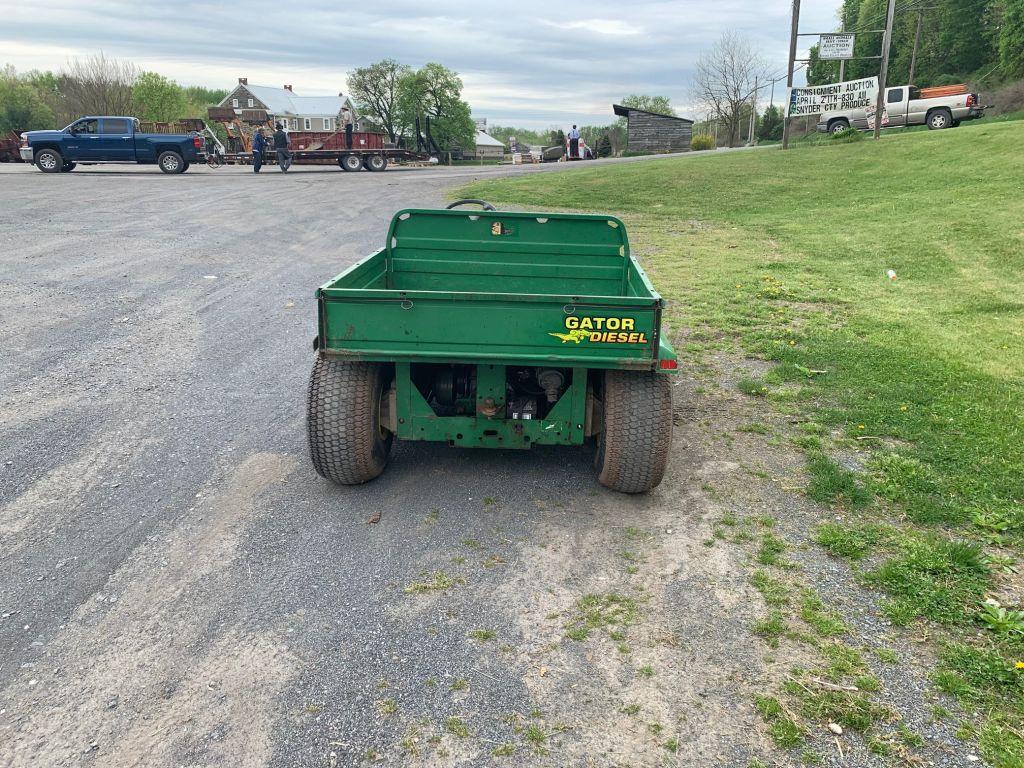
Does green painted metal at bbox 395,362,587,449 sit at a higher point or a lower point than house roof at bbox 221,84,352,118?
lower

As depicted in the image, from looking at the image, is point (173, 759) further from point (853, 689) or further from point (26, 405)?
point (26, 405)

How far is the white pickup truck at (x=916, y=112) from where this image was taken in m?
28.0

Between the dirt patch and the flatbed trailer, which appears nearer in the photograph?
the dirt patch

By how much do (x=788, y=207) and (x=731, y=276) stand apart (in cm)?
754

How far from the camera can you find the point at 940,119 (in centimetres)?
2803

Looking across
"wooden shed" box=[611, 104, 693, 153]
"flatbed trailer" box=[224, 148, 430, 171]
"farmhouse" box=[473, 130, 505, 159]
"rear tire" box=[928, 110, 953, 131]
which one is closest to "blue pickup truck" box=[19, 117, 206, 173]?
"flatbed trailer" box=[224, 148, 430, 171]

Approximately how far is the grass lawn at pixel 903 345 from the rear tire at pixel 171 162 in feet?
41.8

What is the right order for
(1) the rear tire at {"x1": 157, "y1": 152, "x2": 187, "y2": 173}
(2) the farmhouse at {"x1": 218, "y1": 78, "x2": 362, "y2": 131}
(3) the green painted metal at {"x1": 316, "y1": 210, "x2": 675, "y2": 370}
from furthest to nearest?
(2) the farmhouse at {"x1": 218, "y1": 78, "x2": 362, "y2": 131}, (1) the rear tire at {"x1": 157, "y1": 152, "x2": 187, "y2": 173}, (3) the green painted metal at {"x1": 316, "y1": 210, "x2": 675, "y2": 370}

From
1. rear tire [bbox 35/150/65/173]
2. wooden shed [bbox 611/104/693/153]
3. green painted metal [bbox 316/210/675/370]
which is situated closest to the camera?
green painted metal [bbox 316/210/675/370]

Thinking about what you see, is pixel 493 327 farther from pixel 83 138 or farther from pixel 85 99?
pixel 85 99

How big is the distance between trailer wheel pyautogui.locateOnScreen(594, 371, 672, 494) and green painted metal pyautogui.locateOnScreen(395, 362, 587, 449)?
0.20 m

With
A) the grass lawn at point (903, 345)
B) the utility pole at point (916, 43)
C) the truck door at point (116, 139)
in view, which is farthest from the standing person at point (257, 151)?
the utility pole at point (916, 43)

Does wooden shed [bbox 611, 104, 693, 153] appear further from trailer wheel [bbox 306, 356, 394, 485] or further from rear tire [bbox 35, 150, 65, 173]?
trailer wheel [bbox 306, 356, 394, 485]

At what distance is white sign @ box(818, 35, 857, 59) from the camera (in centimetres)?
2183
